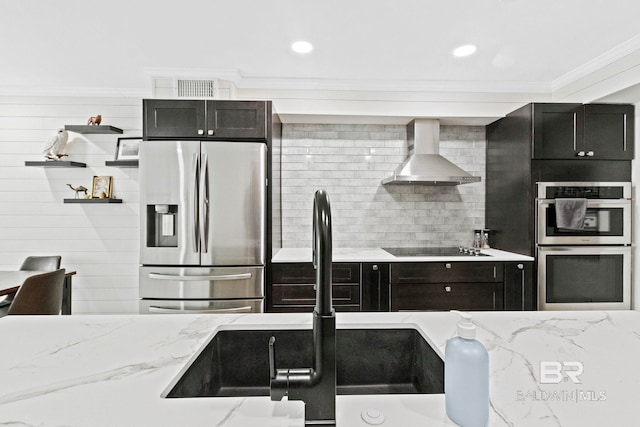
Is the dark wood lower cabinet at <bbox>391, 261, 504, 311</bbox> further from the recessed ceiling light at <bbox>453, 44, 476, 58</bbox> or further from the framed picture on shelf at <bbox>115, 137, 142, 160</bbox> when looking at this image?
the framed picture on shelf at <bbox>115, 137, 142, 160</bbox>

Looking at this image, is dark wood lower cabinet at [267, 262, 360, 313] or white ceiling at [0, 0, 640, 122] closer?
white ceiling at [0, 0, 640, 122]

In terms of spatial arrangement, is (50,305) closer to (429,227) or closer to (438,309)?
(438,309)

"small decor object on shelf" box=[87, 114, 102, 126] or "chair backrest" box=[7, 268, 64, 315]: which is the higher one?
"small decor object on shelf" box=[87, 114, 102, 126]

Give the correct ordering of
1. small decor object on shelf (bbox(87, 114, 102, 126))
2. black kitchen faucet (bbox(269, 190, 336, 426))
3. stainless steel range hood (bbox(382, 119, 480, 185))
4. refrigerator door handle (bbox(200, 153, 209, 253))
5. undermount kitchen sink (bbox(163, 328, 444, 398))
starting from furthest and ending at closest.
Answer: small decor object on shelf (bbox(87, 114, 102, 126)) → stainless steel range hood (bbox(382, 119, 480, 185)) → refrigerator door handle (bbox(200, 153, 209, 253)) → undermount kitchen sink (bbox(163, 328, 444, 398)) → black kitchen faucet (bbox(269, 190, 336, 426))

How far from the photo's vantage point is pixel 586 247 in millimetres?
2895

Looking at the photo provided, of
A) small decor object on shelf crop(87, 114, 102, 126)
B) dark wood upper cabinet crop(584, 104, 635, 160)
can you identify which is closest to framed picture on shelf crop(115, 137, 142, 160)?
small decor object on shelf crop(87, 114, 102, 126)

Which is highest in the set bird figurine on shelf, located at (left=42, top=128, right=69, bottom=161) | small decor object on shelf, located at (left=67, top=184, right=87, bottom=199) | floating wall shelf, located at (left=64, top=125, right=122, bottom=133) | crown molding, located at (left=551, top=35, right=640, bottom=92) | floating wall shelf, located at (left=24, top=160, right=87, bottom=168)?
crown molding, located at (left=551, top=35, right=640, bottom=92)

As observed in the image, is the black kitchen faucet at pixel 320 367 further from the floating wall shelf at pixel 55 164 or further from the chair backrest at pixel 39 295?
the floating wall shelf at pixel 55 164

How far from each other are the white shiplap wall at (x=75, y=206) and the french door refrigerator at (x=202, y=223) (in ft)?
3.01

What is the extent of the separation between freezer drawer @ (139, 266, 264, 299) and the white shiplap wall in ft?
3.05

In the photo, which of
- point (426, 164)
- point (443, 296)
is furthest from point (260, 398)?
point (426, 164)

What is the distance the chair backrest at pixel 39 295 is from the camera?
87.6 inches

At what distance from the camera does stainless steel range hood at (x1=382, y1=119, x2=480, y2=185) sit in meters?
3.14

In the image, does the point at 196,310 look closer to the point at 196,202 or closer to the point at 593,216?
the point at 196,202
